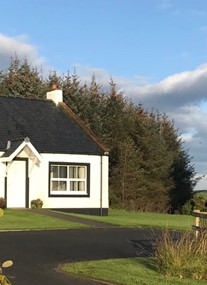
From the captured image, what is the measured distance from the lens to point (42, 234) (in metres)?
17.2

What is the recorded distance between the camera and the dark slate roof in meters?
28.6

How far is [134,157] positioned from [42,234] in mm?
22825

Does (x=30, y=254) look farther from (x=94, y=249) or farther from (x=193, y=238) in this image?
(x=193, y=238)

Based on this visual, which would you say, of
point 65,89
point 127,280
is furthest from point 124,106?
point 127,280

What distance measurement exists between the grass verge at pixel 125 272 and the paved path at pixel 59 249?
395 mm

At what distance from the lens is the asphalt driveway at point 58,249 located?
10266 mm

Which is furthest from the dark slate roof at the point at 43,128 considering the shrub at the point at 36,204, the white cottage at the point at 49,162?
the shrub at the point at 36,204

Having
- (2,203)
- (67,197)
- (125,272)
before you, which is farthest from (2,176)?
(125,272)

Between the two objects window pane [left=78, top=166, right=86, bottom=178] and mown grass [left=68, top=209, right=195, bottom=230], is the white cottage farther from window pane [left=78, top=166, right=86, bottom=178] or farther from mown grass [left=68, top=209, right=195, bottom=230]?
mown grass [left=68, top=209, right=195, bottom=230]

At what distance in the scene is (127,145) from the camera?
3928 centimetres

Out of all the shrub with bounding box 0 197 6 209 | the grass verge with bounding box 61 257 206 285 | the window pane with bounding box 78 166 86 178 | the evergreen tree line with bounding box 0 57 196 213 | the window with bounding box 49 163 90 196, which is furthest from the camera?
the evergreen tree line with bounding box 0 57 196 213

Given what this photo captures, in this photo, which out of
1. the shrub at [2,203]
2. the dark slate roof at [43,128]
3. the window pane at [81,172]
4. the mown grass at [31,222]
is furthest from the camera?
the window pane at [81,172]

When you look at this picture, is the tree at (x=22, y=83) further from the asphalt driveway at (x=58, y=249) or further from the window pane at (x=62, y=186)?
the asphalt driveway at (x=58, y=249)

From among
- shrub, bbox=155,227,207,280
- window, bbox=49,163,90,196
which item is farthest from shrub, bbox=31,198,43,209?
shrub, bbox=155,227,207,280
